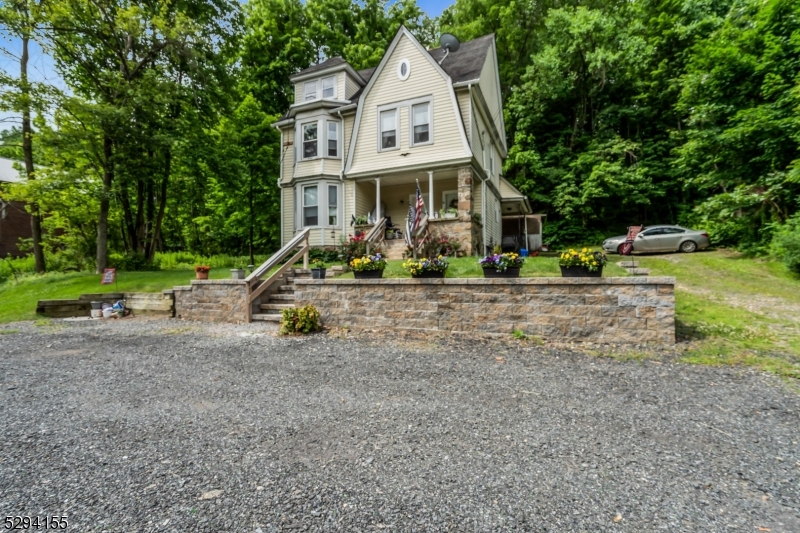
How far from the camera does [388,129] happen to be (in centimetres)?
1358

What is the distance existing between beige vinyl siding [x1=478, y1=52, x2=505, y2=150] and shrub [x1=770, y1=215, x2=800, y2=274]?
10.3 m

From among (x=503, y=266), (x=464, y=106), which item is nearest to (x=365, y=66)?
(x=464, y=106)

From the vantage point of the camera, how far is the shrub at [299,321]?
663 centimetres

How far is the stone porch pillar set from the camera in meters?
12.0

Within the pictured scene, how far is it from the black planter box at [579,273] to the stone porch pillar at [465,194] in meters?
6.57

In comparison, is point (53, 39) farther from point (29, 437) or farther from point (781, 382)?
point (781, 382)

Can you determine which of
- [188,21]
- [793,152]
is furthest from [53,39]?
[793,152]

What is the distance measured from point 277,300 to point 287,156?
396 inches

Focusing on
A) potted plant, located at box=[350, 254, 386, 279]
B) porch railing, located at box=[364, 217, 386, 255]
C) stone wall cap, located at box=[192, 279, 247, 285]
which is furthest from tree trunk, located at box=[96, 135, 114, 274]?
potted plant, located at box=[350, 254, 386, 279]

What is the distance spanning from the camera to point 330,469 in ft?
7.84

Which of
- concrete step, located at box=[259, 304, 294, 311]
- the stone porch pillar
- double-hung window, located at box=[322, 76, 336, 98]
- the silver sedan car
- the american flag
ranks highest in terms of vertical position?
double-hung window, located at box=[322, 76, 336, 98]

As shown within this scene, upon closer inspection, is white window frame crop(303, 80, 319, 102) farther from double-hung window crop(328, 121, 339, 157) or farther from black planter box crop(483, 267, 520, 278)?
black planter box crop(483, 267, 520, 278)

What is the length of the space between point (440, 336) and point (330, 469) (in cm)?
385

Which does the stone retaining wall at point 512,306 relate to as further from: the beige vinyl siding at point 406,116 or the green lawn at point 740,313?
the beige vinyl siding at point 406,116
